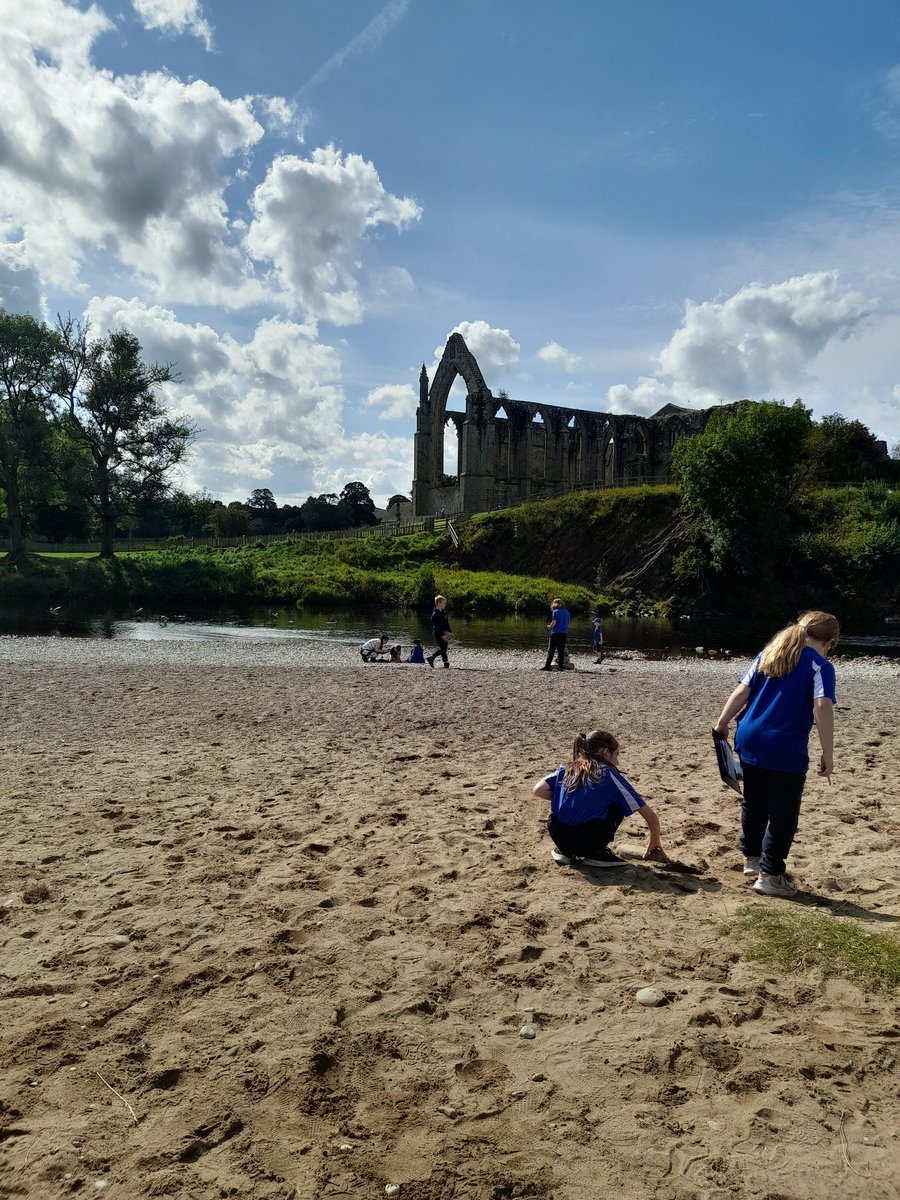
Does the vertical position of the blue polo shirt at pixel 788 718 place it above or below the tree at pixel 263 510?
below

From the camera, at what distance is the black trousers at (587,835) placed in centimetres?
625

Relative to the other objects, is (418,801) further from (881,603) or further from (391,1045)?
(881,603)

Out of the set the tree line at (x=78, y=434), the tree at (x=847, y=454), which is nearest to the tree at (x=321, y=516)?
the tree line at (x=78, y=434)

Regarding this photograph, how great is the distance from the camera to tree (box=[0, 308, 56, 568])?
163 ft

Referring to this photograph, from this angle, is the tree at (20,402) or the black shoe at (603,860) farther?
the tree at (20,402)

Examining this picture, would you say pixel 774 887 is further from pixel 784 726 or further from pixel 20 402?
pixel 20 402

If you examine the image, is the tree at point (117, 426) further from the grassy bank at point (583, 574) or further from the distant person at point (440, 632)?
the distant person at point (440, 632)

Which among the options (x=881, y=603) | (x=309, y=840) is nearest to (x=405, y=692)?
(x=309, y=840)

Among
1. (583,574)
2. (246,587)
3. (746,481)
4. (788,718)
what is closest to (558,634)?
(788,718)

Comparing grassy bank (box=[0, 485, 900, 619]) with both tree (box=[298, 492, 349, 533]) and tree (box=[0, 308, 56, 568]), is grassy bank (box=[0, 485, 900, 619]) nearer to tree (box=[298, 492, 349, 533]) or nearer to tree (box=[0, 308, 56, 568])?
tree (box=[0, 308, 56, 568])

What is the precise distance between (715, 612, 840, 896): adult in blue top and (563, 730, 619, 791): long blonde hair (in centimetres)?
98

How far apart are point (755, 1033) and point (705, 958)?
79 cm

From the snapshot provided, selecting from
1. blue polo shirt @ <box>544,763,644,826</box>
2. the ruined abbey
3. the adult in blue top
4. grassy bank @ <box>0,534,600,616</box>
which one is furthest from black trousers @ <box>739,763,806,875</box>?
the ruined abbey

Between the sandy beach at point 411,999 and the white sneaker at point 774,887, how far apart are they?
0.12 metres
